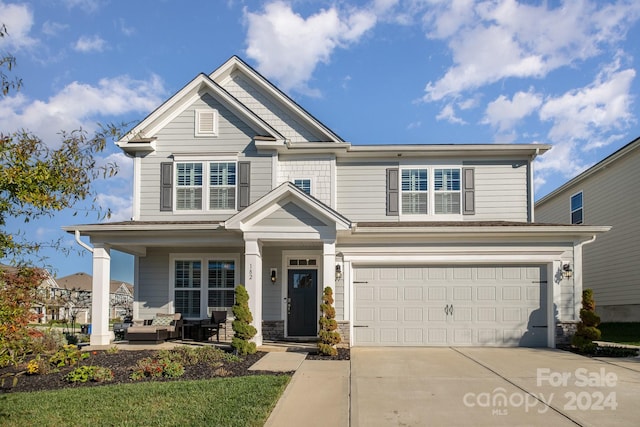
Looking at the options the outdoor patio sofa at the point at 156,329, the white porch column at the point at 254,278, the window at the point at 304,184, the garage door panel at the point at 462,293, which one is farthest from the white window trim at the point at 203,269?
the garage door panel at the point at 462,293

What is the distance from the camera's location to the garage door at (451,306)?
14094mm

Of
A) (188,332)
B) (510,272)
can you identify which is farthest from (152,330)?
(510,272)

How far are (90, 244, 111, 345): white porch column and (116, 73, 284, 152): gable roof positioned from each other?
3073mm

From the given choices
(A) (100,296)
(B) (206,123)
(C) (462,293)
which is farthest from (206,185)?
(C) (462,293)

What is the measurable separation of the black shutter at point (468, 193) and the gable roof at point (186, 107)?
17.6ft

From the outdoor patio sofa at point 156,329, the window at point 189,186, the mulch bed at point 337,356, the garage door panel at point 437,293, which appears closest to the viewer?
the mulch bed at point 337,356

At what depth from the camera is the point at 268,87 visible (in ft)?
54.3

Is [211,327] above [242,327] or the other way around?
the other way around

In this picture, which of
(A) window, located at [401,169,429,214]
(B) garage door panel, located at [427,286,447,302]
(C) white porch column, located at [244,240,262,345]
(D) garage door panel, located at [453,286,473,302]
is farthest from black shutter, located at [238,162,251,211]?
(D) garage door panel, located at [453,286,473,302]

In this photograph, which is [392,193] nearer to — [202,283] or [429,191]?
[429,191]

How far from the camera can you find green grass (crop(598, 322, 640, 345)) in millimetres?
16242

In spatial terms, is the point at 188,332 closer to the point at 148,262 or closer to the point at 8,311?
the point at 148,262

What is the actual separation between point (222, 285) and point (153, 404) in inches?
315

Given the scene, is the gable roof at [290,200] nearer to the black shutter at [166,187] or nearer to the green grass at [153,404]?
the black shutter at [166,187]
